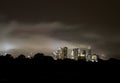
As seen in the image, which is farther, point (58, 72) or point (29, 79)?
point (58, 72)

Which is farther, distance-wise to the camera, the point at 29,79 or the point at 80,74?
the point at 80,74

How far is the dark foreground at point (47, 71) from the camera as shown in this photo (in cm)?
2919

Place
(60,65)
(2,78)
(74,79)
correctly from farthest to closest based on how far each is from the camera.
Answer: (60,65)
(74,79)
(2,78)

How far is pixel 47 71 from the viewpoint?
3103 cm

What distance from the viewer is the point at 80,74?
31.6m

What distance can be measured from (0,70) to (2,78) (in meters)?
1.96

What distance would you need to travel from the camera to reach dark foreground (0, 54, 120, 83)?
2919 centimetres

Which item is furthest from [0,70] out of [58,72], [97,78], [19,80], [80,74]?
[97,78]

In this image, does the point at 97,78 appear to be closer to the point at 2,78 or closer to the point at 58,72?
the point at 58,72

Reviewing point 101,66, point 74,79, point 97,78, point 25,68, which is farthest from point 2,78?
point 101,66

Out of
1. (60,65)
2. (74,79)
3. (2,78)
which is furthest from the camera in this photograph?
(60,65)

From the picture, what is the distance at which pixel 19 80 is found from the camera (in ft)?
92.9

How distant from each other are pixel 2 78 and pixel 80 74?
30.8 feet

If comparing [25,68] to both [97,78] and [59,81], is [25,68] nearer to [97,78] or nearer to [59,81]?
[59,81]
